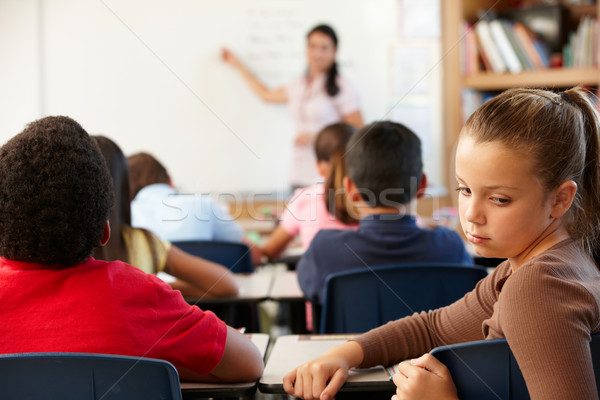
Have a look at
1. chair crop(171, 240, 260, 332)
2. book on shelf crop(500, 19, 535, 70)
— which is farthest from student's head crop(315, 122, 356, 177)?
book on shelf crop(500, 19, 535, 70)

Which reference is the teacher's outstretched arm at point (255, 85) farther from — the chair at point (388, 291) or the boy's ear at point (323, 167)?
the chair at point (388, 291)

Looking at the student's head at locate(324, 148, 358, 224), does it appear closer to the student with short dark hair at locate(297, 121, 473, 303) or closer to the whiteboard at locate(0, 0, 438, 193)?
the student with short dark hair at locate(297, 121, 473, 303)

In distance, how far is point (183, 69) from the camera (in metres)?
4.75

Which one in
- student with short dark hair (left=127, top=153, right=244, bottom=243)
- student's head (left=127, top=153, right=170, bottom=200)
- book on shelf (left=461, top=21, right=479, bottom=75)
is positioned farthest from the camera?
book on shelf (left=461, top=21, right=479, bottom=75)

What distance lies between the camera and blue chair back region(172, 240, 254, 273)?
2.35 m

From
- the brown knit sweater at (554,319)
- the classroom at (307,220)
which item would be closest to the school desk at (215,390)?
the classroom at (307,220)

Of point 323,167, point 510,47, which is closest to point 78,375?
point 323,167

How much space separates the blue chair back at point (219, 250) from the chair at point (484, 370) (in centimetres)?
148

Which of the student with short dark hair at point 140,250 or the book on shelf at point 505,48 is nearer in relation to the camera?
the student with short dark hair at point 140,250

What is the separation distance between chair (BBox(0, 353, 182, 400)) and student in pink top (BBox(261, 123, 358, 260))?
4.83 ft

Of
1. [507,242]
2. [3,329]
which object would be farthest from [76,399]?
[507,242]

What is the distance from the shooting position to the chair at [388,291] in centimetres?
171

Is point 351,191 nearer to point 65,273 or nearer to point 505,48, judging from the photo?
point 65,273

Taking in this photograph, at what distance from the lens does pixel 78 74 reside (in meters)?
4.76
